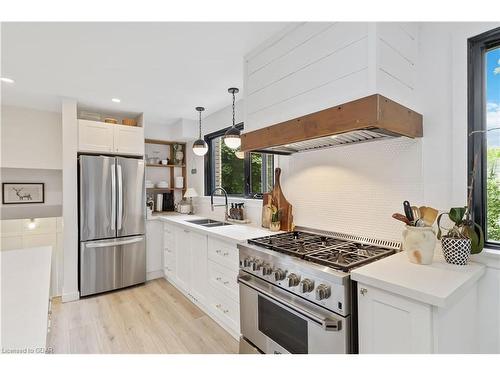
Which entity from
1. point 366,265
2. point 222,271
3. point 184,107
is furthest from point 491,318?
point 184,107

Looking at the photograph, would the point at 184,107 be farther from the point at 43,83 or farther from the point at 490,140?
the point at 490,140

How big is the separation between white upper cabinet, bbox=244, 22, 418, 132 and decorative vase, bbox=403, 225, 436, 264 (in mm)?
741

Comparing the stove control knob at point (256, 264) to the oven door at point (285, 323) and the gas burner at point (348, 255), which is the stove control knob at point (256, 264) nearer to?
the oven door at point (285, 323)

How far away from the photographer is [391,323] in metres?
1.15

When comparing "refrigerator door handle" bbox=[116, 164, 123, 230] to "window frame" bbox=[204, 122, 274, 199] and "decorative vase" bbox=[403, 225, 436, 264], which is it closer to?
"window frame" bbox=[204, 122, 274, 199]

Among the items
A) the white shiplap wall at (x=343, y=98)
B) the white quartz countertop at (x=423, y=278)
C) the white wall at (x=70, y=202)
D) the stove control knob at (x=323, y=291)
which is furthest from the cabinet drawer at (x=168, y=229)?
the white quartz countertop at (x=423, y=278)

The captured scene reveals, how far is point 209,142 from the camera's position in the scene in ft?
13.4

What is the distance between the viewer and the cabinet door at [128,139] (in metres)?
3.41

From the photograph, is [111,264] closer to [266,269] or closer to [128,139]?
[128,139]

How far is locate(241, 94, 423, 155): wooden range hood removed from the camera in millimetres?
1304

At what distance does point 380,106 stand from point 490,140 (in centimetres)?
70

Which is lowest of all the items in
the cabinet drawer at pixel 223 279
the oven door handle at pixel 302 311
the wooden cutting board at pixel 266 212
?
the cabinet drawer at pixel 223 279

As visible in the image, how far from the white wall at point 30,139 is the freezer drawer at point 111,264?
50.8 inches

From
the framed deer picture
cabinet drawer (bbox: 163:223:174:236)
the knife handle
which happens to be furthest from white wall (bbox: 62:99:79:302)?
the knife handle
